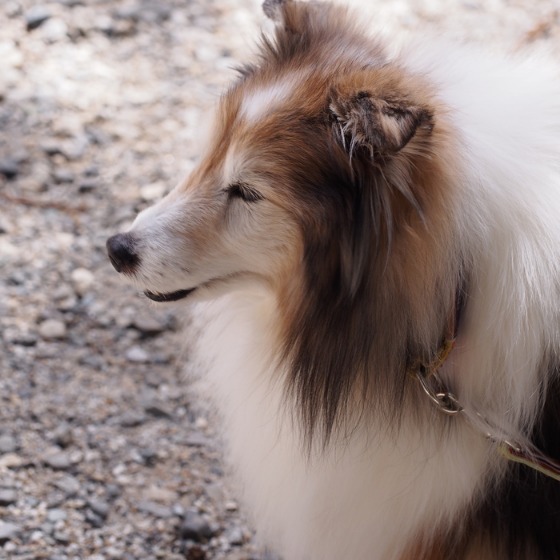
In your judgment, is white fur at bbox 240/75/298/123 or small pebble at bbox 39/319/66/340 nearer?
white fur at bbox 240/75/298/123

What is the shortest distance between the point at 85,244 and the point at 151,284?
4.78 feet

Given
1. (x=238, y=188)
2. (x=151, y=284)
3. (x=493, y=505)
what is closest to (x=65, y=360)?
(x=151, y=284)

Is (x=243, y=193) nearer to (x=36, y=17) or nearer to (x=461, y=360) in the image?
(x=461, y=360)

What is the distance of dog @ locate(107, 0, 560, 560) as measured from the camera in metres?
1.49

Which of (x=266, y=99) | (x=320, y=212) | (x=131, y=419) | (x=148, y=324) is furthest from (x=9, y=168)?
(x=320, y=212)

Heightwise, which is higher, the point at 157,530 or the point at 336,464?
the point at 336,464

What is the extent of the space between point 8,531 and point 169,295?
0.90 metres

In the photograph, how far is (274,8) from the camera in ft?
6.13

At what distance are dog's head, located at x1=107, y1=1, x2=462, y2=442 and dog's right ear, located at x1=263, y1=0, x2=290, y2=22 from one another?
121mm

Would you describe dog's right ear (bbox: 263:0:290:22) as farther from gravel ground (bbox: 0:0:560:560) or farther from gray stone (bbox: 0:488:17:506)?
gray stone (bbox: 0:488:17:506)

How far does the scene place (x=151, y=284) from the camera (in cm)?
169

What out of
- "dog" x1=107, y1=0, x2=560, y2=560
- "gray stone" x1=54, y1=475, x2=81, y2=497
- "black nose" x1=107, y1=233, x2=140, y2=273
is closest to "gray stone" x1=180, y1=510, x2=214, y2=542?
"gray stone" x1=54, y1=475, x2=81, y2=497

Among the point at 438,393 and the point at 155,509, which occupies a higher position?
the point at 438,393

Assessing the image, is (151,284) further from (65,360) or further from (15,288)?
(15,288)
